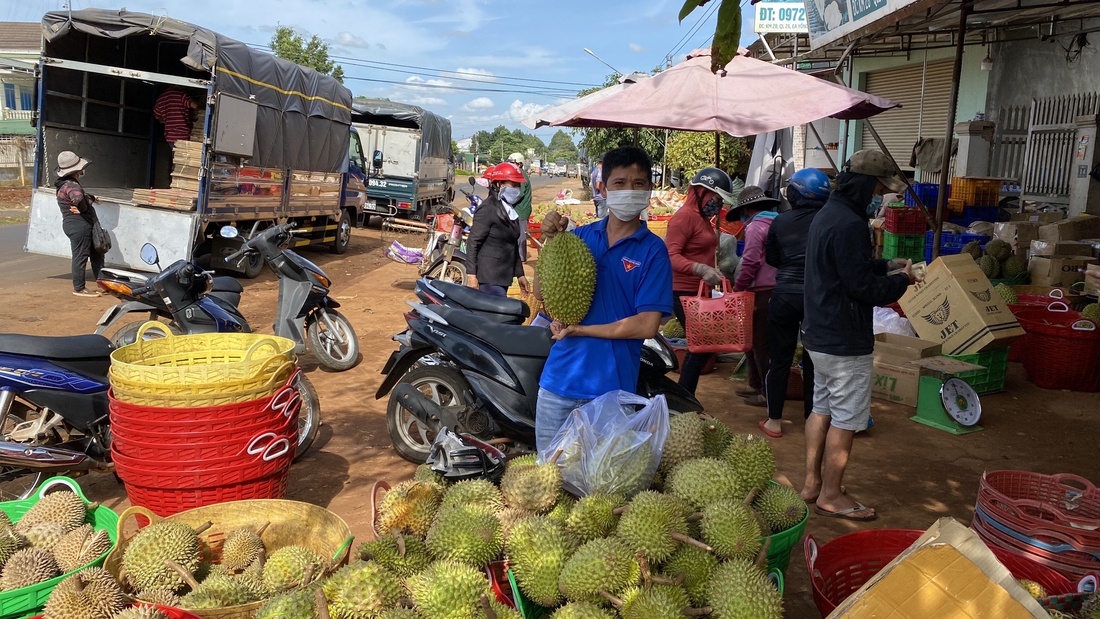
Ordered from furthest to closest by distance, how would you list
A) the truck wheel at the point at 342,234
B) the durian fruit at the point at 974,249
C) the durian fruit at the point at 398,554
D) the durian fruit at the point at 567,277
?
1. the truck wheel at the point at 342,234
2. the durian fruit at the point at 974,249
3. the durian fruit at the point at 567,277
4. the durian fruit at the point at 398,554

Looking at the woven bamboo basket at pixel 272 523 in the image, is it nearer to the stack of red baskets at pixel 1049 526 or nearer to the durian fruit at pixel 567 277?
the durian fruit at pixel 567 277

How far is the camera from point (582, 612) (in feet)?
6.54

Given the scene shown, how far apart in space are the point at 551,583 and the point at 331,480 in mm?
2714

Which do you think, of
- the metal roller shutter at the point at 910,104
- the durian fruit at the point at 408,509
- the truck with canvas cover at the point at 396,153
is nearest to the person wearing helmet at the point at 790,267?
the durian fruit at the point at 408,509

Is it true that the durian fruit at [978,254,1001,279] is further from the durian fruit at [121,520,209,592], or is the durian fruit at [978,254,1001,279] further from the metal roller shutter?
the durian fruit at [121,520,209,592]

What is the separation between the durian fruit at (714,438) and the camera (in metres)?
2.84

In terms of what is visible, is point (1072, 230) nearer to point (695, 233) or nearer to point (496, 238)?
point (695, 233)

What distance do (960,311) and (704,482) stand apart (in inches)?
192

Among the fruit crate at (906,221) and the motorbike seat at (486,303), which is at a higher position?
the fruit crate at (906,221)

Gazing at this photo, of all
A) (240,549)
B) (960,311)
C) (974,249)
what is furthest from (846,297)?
(974,249)

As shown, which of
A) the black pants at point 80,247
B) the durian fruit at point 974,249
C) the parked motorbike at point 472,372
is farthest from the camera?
the black pants at point 80,247

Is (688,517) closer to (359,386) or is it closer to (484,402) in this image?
(484,402)

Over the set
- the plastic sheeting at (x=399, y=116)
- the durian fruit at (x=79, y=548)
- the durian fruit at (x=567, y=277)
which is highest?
the plastic sheeting at (x=399, y=116)

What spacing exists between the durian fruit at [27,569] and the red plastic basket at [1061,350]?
7158mm
